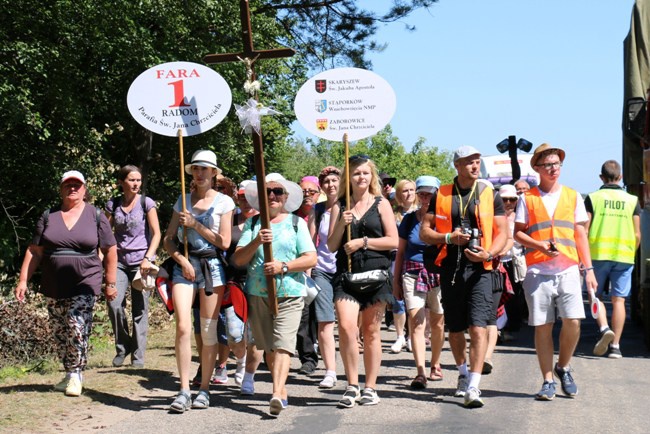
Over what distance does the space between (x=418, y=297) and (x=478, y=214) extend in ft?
5.73

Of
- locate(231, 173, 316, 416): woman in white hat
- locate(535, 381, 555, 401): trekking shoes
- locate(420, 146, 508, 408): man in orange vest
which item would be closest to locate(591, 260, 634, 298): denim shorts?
locate(535, 381, 555, 401): trekking shoes

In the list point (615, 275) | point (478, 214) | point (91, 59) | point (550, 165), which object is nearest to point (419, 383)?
point (478, 214)

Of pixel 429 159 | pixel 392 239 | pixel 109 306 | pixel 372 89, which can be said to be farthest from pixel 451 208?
pixel 429 159

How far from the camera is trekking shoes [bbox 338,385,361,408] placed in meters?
8.12

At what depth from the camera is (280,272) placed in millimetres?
7898

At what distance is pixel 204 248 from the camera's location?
8.36m

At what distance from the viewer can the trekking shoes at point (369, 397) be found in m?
8.26

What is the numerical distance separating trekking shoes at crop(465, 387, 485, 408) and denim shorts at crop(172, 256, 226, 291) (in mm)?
2056

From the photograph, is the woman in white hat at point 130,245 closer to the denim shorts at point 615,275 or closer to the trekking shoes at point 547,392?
the trekking shoes at point 547,392

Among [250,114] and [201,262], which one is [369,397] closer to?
[201,262]

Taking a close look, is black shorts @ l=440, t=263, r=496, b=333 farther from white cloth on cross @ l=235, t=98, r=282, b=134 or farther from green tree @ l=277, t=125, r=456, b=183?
green tree @ l=277, t=125, r=456, b=183

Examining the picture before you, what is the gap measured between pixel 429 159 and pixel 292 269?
10840 cm

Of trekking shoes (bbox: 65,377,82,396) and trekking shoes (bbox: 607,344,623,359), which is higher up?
trekking shoes (bbox: 65,377,82,396)

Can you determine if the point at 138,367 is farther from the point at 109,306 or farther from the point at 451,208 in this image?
the point at 451,208
